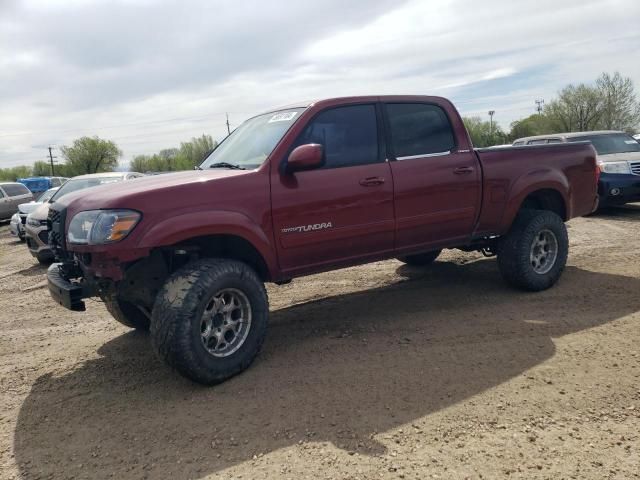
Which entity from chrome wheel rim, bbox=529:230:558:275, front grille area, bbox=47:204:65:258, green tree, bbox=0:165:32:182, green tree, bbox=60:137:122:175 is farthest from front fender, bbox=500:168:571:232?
green tree, bbox=0:165:32:182

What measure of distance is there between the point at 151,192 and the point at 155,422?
5.02 feet

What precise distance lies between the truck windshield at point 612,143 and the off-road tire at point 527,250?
7.63 meters

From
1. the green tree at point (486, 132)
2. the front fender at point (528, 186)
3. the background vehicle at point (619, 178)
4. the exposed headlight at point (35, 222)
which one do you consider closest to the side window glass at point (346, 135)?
the front fender at point (528, 186)

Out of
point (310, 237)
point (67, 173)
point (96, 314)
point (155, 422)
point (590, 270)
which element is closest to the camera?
point (155, 422)

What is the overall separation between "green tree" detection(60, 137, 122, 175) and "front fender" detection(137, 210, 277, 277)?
253 ft

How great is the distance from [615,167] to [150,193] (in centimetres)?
1089

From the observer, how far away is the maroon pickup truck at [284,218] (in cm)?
364

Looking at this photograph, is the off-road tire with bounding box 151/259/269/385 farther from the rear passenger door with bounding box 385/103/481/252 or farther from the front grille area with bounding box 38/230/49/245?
the front grille area with bounding box 38/230/49/245

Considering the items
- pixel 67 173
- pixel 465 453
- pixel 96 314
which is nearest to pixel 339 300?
pixel 96 314

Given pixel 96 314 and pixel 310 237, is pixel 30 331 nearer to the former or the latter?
pixel 96 314

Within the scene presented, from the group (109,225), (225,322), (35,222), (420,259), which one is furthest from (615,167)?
(35,222)

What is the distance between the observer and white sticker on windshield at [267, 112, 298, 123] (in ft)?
14.8

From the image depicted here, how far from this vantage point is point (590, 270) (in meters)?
6.50

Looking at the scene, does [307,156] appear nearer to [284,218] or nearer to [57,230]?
[284,218]
